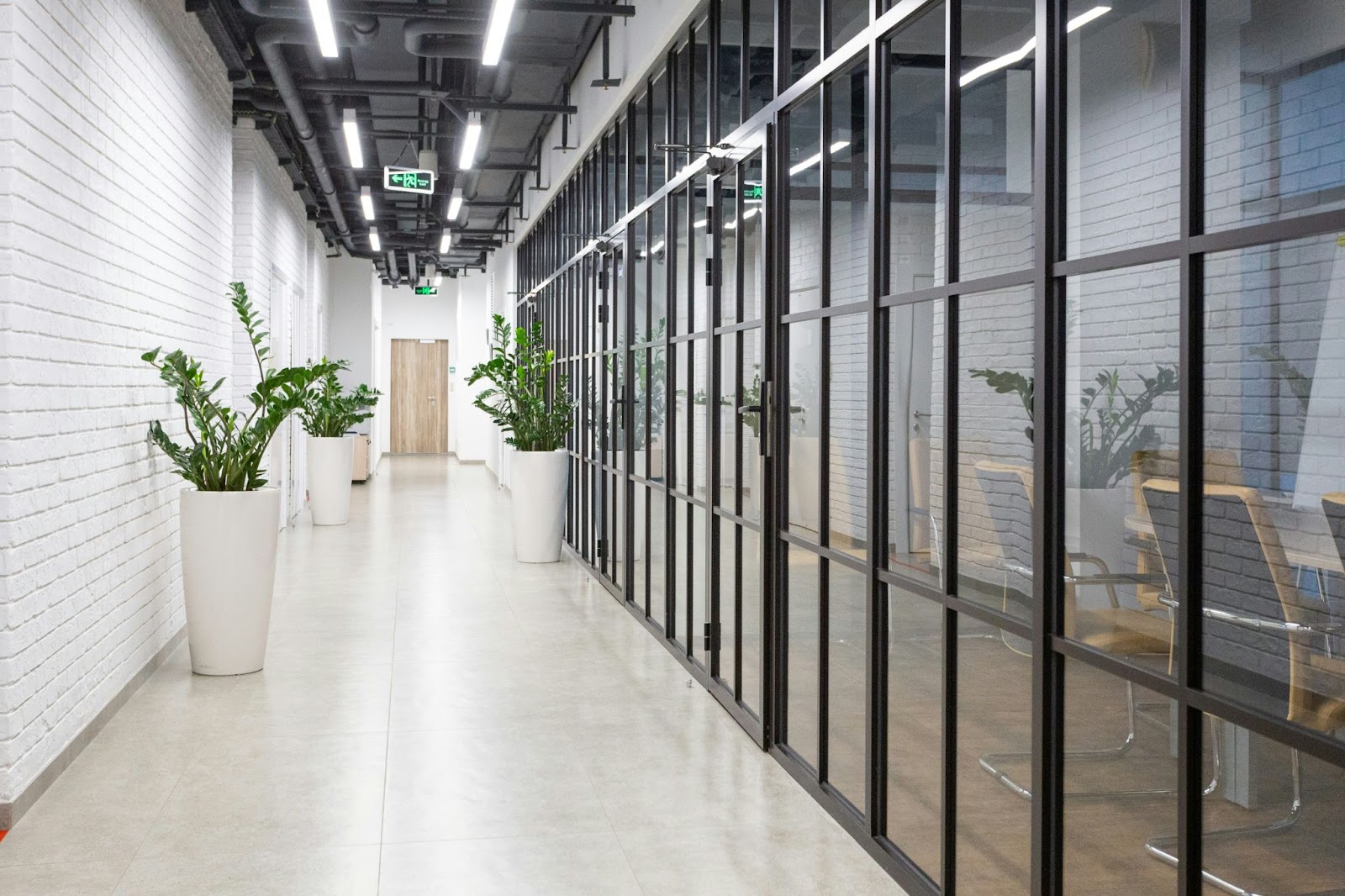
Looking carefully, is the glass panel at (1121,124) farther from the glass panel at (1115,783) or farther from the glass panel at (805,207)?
the glass panel at (805,207)

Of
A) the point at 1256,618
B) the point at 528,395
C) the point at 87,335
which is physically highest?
the point at 87,335

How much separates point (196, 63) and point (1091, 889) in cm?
580

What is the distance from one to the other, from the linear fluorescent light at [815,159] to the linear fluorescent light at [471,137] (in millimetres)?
4526

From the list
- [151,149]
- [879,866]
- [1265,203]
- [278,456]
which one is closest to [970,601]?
[879,866]

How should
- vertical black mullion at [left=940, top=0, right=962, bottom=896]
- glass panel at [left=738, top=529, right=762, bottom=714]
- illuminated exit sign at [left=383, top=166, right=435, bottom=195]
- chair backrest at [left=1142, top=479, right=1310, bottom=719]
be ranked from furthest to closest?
illuminated exit sign at [left=383, top=166, right=435, bottom=195]
glass panel at [left=738, top=529, right=762, bottom=714]
vertical black mullion at [left=940, top=0, right=962, bottom=896]
chair backrest at [left=1142, top=479, right=1310, bottom=719]

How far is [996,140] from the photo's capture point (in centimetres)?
239

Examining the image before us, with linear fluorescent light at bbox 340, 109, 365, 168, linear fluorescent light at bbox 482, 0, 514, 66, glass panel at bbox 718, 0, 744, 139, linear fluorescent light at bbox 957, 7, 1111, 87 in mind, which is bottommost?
linear fluorescent light at bbox 957, 7, 1111, 87

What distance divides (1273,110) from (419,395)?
74.0 feet

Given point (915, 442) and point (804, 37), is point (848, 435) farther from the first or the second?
point (804, 37)

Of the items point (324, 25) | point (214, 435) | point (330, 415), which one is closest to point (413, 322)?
point (330, 415)

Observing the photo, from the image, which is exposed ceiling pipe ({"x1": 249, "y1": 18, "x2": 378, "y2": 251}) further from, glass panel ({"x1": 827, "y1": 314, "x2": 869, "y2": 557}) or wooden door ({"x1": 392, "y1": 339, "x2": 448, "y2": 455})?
wooden door ({"x1": 392, "y1": 339, "x2": 448, "y2": 455})

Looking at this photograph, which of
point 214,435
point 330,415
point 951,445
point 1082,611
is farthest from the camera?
point 330,415

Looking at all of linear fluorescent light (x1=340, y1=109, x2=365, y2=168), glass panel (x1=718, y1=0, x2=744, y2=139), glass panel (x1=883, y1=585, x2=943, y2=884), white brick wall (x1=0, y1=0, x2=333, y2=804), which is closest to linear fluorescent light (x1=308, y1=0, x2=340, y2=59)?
white brick wall (x1=0, y1=0, x2=333, y2=804)

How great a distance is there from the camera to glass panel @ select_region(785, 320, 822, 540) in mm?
3522
